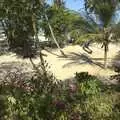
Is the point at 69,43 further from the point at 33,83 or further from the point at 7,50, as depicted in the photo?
the point at 33,83

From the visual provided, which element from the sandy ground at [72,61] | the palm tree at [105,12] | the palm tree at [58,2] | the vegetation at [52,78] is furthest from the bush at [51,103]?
the palm tree at [58,2]

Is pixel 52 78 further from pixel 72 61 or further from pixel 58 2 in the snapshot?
pixel 58 2

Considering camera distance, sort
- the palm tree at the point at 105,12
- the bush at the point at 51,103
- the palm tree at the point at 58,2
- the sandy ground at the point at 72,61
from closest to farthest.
Answer: the bush at the point at 51,103 → the palm tree at the point at 105,12 → the sandy ground at the point at 72,61 → the palm tree at the point at 58,2

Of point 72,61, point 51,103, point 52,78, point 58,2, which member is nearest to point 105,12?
point 72,61

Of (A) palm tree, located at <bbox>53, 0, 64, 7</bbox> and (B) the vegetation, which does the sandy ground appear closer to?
(B) the vegetation

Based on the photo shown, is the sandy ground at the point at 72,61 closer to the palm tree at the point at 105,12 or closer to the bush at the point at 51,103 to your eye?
the palm tree at the point at 105,12

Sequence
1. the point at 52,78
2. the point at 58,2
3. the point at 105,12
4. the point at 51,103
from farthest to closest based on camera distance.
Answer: the point at 58,2
the point at 105,12
the point at 52,78
the point at 51,103

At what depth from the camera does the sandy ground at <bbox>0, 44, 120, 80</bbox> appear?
17.7 meters

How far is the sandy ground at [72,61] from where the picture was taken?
58.2 feet

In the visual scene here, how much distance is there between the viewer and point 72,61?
20.2m

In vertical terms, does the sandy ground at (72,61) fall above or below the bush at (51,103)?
below

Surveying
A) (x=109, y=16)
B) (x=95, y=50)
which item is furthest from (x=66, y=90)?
(x=95, y=50)

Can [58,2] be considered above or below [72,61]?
above

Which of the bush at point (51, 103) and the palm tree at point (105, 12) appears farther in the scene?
the palm tree at point (105, 12)
